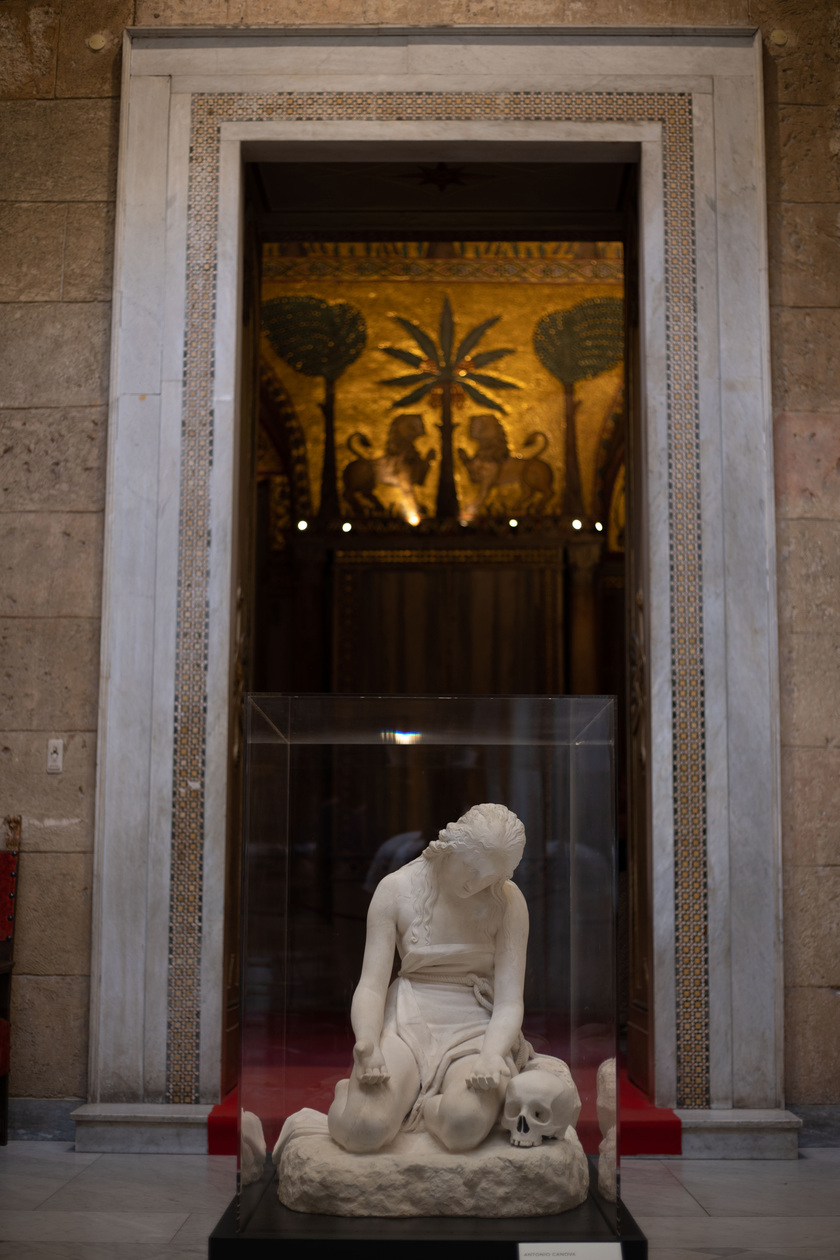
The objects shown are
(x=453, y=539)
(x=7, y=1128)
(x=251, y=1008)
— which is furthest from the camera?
(x=453, y=539)

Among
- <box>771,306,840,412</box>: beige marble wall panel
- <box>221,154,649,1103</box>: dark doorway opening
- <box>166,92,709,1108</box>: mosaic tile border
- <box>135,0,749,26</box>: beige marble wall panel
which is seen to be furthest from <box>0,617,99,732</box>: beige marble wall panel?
<box>221,154,649,1103</box>: dark doorway opening

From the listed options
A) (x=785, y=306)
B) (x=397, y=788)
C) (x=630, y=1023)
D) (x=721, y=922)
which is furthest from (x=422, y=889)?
(x=785, y=306)

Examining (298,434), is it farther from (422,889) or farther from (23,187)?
(422,889)

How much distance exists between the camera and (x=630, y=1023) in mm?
5641

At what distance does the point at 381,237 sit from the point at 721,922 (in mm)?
4592

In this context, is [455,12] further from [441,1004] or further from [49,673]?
[441,1004]

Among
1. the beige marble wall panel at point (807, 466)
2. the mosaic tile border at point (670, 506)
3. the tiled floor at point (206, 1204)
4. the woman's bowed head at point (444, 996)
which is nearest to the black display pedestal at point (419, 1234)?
the woman's bowed head at point (444, 996)

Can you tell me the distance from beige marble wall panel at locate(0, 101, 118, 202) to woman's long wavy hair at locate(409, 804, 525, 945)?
12.4 ft

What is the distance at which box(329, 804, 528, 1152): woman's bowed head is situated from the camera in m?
3.32

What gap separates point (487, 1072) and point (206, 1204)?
4.93 ft

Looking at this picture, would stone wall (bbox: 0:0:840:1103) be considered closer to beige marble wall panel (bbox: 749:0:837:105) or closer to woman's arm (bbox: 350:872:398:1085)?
beige marble wall panel (bbox: 749:0:837:105)

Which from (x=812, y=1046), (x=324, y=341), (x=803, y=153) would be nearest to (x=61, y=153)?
(x=803, y=153)

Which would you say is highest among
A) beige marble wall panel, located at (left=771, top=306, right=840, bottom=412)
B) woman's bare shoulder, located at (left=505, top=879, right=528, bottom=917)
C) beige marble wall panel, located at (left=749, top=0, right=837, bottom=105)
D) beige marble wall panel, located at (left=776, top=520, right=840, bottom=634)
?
beige marble wall panel, located at (left=749, top=0, right=837, bottom=105)

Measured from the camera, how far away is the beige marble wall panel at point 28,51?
575 centimetres
